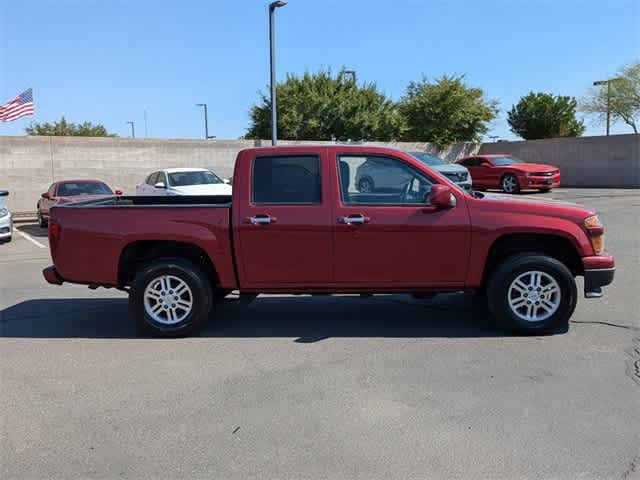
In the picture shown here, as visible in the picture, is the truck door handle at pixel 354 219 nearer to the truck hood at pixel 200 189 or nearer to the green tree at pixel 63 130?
the truck hood at pixel 200 189

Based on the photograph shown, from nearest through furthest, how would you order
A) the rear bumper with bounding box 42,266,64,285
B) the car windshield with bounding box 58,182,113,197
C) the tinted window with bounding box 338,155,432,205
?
the tinted window with bounding box 338,155,432,205
the rear bumper with bounding box 42,266,64,285
the car windshield with bounding box 58,182,113,197

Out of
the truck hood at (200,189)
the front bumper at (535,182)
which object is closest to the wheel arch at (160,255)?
the truck hood at (200,189)

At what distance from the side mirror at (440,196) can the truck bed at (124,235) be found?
1932 millimetres

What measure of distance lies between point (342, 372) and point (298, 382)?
1.31 feet

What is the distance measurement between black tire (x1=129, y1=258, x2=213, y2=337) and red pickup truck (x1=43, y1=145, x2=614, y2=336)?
0.01 m

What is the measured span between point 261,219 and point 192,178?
11598mm

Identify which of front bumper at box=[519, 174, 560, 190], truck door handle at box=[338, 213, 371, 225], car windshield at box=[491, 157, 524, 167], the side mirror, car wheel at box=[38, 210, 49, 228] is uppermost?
car windshield at box=[491, 157, 524, 167]

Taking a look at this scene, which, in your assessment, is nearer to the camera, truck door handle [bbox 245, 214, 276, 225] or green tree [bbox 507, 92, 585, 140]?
truck door handle [bbox 245, 214, 276, 225]

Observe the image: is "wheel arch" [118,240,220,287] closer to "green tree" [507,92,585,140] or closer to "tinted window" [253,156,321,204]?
"tinted window" [253,156,321,204]

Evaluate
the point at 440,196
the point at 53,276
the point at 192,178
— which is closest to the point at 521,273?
the point at 440,196

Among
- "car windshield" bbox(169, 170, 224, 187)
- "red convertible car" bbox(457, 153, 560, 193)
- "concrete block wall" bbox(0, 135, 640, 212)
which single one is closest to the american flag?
"concrete block wall" bbox(0, 135, 640, 212)

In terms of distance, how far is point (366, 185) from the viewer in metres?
6.05

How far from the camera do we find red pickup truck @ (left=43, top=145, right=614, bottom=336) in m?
5.89

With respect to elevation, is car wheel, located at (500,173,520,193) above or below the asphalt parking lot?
above
